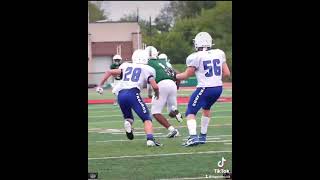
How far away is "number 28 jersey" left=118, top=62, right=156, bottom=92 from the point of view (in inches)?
184

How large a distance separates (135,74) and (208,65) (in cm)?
50

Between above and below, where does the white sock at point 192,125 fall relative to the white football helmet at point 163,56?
below

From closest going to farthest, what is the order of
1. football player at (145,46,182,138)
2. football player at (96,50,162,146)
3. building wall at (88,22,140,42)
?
building wall at (88,22,140,42) → football player at (96,50,162,146) → football player at (145,46,182,138)

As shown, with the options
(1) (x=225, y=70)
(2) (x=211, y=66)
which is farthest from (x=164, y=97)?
(1) (x=225, y=70)

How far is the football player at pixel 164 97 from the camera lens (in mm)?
4902

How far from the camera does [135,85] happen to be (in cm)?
477

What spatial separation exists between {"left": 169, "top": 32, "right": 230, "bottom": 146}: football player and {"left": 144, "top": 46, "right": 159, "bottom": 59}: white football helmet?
0.72 feet

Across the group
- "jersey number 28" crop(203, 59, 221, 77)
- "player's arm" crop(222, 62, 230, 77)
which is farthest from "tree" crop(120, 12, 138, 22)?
"player's arm" crop(222, 62, 230, 77)

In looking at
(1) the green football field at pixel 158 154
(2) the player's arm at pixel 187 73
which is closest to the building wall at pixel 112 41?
(2) the player's arm at pixel 187 73

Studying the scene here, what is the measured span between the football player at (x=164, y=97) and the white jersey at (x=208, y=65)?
0.28 m

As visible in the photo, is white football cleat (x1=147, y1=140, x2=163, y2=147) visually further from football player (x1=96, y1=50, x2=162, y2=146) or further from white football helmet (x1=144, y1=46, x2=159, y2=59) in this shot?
white football helmet (x1=144, y1=46, x2=159, y2=59)

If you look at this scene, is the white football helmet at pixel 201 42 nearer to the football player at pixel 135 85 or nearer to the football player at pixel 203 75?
the football player at pixel 203 75
